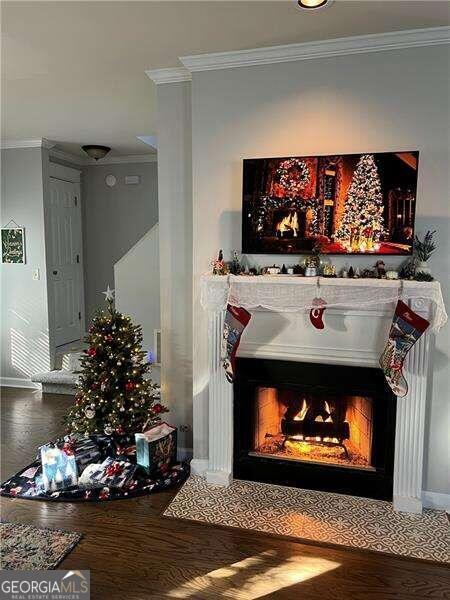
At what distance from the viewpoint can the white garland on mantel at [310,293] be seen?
2.45m

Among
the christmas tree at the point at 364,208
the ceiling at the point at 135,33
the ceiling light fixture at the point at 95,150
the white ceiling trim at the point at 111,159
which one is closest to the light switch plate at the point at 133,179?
the white ceiling trim at the point at 111,159

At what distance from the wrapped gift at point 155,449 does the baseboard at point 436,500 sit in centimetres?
162

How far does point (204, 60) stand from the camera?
279cm

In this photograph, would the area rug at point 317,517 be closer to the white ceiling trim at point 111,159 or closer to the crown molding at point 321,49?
the crown molding at point 321,49

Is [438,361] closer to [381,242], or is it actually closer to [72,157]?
[381,242]

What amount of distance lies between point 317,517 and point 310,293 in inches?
50.5

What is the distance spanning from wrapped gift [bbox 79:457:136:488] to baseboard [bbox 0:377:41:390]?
94.9 inches

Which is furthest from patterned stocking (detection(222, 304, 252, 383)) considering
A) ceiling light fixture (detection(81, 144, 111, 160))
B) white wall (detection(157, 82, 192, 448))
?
ceiling light fixture (detection(81, 144, 111, 160))

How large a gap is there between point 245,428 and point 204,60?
2337 millimetres

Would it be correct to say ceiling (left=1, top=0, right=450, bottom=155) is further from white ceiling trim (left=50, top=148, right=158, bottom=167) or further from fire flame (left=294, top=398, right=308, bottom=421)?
fire flame (left=294, top=398, right=308, bottom=421)

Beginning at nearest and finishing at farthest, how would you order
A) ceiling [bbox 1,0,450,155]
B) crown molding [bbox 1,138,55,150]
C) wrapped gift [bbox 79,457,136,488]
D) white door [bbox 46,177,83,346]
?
ceiling [bbox 1,0,450,155]
wrapped gift [bbox 79,457,136,488]
crown molding [bbox 1,138,55,150]
white door [bbox 46,177,83,346]

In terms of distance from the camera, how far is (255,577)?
2156 millimetres

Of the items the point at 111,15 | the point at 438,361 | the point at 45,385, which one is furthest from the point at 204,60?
the point at 45,385

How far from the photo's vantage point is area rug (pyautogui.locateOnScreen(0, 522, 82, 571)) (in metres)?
2.22
